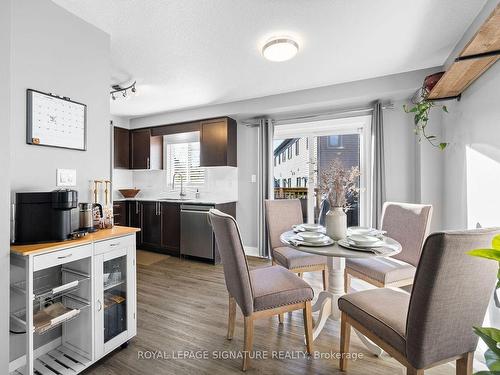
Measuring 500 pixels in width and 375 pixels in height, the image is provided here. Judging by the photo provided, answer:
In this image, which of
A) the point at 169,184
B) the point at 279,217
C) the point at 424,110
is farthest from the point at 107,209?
the point at 424,110

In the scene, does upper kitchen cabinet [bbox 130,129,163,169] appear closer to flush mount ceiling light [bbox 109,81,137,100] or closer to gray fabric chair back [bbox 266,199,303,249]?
flush mount ceiling light [bbox 109,81,137,100]

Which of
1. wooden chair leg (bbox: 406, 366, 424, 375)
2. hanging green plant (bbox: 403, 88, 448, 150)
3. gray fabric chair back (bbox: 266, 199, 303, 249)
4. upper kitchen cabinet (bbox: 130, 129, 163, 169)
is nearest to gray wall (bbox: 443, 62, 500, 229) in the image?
hanging green plant (bbox: 403, 88, 448, 150)

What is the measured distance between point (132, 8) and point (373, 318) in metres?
2.57

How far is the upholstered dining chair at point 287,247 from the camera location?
2252mm

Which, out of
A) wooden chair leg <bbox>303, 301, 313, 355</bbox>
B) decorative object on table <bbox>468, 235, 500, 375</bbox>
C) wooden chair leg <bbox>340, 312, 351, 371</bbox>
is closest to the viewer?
decorative object on table <bbox>468, 235, 500, 375</bbox>

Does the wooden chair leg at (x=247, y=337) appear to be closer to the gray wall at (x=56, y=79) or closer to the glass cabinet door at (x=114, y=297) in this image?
the glass cabinet door at (x=114, y=297)

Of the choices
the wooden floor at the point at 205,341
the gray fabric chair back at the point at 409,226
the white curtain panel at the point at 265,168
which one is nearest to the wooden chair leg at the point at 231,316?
the wooden floor at the point at 205,341

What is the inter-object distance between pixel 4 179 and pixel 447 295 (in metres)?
2.30

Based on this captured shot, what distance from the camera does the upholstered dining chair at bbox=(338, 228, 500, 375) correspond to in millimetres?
996

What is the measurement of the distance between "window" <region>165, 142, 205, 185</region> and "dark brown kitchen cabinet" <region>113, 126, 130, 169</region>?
800mm

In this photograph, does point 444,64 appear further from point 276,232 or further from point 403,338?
point 403,338

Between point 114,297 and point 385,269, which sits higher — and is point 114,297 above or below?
below

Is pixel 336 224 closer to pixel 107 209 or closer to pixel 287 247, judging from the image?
pixel 287 247

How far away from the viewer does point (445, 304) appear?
3.44 feet
